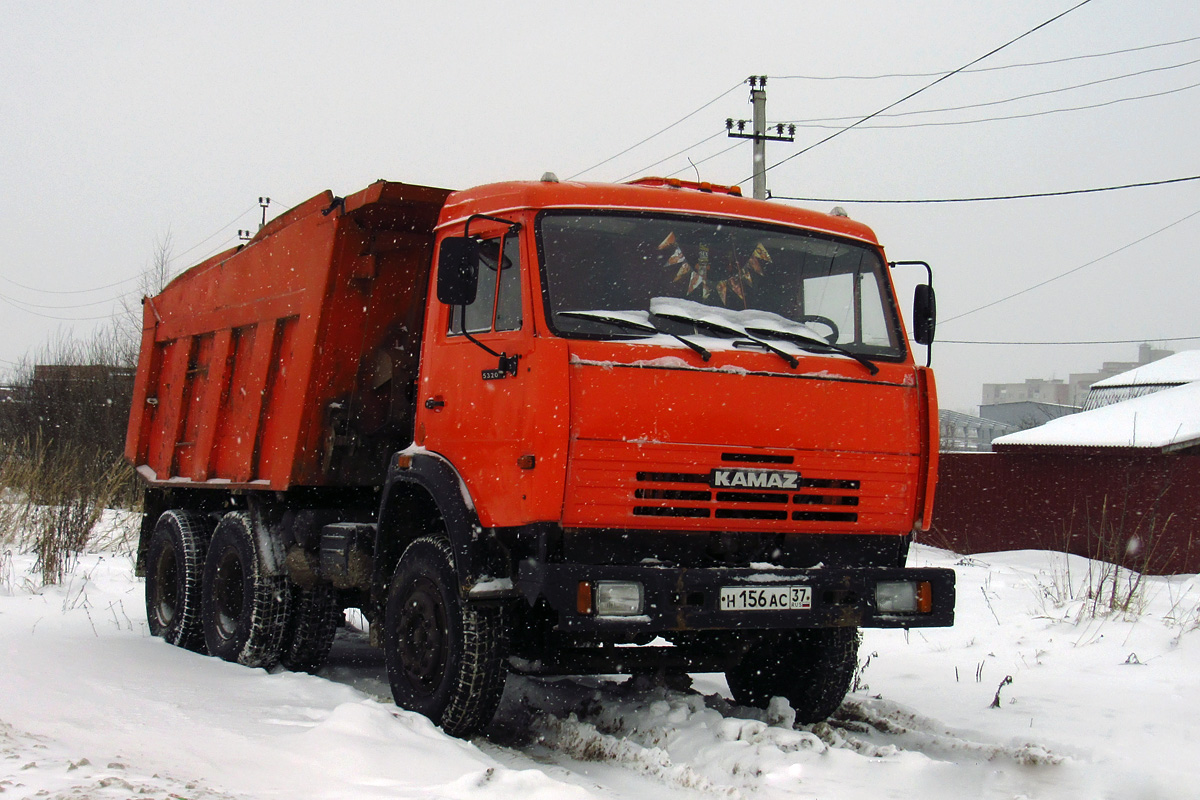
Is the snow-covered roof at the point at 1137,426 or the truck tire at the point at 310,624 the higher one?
the snow-covered roof at the point at 1137,426

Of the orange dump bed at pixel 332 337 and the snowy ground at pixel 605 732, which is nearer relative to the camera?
the snowy ground at pixel 605 732

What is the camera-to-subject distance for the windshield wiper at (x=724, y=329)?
5406mm

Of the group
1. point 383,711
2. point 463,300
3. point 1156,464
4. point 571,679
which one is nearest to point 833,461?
point 463,300

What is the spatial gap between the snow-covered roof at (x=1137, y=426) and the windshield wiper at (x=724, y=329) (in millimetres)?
12593

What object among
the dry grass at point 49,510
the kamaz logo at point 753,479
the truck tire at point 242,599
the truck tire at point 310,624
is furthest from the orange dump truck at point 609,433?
the dry grass at point 49,510

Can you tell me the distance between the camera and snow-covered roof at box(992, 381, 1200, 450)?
17.6 m

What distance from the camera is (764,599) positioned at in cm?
521

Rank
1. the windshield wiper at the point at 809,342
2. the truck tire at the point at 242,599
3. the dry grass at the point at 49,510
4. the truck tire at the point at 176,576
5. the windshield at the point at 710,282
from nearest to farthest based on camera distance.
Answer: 1. the windshield at the point at 710,282
2. the windshield wiper at the point at 809,342
3. the truck tire at the point at 242,599
4. the truck tire at the point at 176,576
5. the dry grass at the point at 49,510

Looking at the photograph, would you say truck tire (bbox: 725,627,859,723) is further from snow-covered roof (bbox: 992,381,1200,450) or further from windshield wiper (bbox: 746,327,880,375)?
snow-covered roof (bbox: 992,381,1200,450)

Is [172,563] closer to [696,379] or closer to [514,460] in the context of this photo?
[514,460]

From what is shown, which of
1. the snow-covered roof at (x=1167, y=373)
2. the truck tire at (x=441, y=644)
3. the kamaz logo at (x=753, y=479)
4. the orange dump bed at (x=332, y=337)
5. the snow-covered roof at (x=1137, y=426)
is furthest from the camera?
the snow-covered roof at (x=1167, y=373)

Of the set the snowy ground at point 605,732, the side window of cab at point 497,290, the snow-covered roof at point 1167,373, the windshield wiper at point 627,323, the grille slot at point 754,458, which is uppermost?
the snow-covered roof at point 1167,373

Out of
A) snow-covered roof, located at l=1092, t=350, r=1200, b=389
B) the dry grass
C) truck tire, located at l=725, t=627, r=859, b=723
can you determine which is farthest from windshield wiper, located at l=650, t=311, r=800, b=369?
snow-covered roof, located at l=1092, t=350, r=1200, b=389

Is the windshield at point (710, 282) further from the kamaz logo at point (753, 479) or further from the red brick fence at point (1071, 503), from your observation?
the red brick fence at point (1071, 503)
